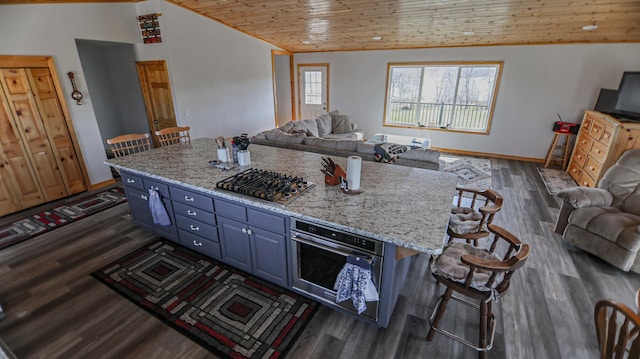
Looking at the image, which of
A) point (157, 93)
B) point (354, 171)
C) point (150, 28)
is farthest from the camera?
point (157, 93)

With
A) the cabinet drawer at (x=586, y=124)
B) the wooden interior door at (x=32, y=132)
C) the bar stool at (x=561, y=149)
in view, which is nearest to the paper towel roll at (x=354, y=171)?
the wooden interior door at (x=32, y=132)

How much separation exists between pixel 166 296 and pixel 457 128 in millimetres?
6908

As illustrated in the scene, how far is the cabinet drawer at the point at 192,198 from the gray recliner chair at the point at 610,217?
374 cm

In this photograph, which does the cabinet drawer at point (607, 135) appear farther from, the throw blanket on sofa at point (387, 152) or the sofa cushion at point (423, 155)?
the throw blanket on sofa at point (387, 152)

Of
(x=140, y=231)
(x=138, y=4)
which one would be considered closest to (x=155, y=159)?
(x=140, y=231)

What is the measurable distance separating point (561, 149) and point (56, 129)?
930 centimetres

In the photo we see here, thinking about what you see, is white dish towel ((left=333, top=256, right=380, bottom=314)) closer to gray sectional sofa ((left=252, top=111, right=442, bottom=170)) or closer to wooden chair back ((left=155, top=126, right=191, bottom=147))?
gray sectional sofa ((left=252, top=111, right=442, bottom=170))

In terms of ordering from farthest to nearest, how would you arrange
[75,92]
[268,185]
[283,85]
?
1. [283,85]
2. [75,92]
3. [268,185]

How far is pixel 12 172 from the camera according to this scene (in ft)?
12.3

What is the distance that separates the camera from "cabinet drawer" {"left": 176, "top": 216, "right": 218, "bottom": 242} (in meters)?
2.54

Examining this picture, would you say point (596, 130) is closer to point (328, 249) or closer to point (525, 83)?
point (525, 83)

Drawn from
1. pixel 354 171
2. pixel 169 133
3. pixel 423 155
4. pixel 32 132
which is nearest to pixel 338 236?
pixel 354 171

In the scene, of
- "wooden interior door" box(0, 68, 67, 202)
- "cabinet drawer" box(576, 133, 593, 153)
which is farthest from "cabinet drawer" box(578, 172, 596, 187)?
"wooden interior door" box(0, 68, 67, 202)

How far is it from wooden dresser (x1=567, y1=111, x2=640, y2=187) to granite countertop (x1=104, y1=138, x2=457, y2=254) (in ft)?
11.0
